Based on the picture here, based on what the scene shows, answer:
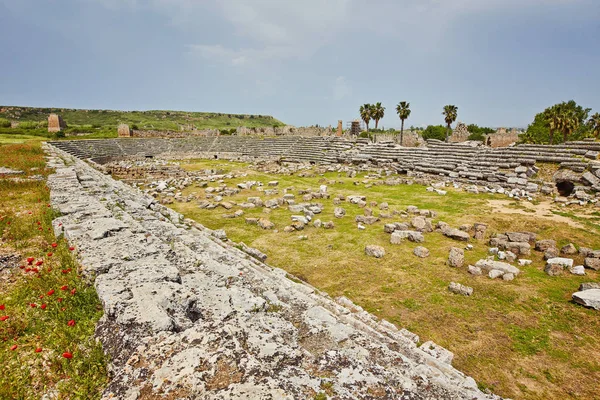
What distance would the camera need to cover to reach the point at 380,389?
2.32m

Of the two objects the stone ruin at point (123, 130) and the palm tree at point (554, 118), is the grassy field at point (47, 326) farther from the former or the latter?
the stone ruin at point (123, 130)

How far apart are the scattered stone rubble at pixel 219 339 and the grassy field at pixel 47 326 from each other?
0.20 m

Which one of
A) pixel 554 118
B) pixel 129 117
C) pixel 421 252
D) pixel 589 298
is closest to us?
pixel 589 298

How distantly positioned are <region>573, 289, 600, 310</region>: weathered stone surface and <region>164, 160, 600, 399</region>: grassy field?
13cm

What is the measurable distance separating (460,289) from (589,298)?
252 cm

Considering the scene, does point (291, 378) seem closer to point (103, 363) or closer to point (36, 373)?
point (103, 363)

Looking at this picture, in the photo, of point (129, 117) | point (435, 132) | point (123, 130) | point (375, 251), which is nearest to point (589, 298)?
point (375, 251)

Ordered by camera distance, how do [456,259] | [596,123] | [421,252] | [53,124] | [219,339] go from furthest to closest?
[53,124] → [596,123] → [421,252] → [456,259] → [219,339]

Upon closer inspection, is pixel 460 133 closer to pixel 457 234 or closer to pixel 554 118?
pixel 554 118

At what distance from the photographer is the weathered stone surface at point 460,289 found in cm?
702

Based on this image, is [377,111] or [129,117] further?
[129,117]

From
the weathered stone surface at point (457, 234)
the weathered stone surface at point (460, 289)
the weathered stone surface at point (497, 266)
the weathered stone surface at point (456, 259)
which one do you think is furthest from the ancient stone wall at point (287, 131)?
the weathered stone surface at point (460, 289)

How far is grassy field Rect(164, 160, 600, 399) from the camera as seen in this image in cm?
491

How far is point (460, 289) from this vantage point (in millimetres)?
7074
